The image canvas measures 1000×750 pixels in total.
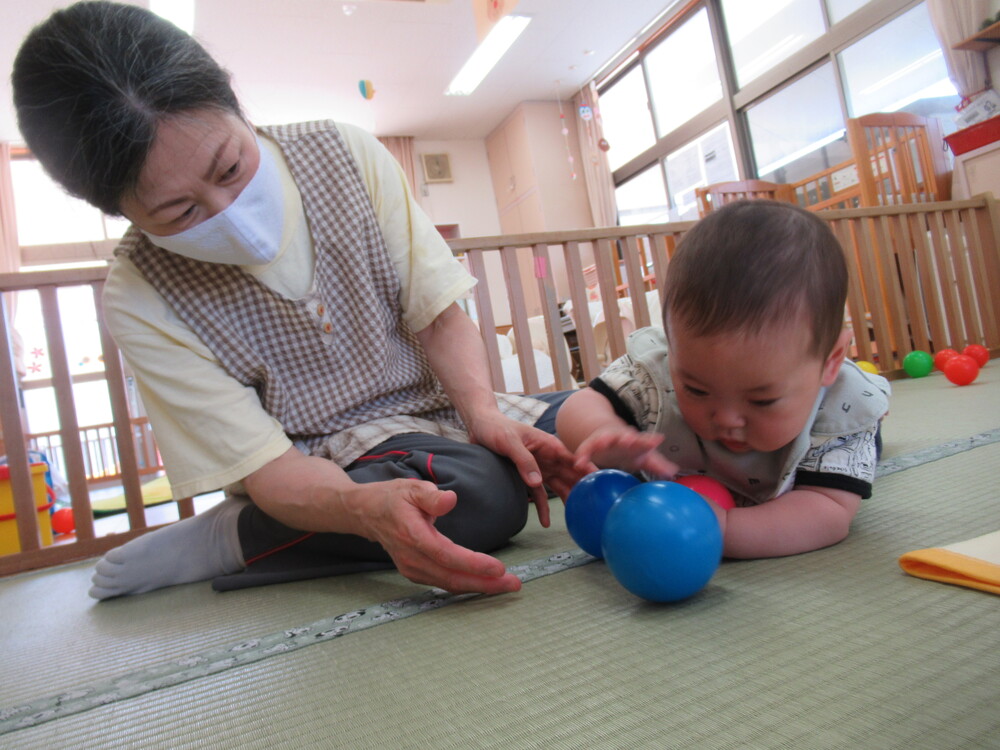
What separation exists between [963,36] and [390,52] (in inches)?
159

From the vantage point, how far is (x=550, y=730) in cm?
49

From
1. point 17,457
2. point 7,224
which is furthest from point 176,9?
point 17,457

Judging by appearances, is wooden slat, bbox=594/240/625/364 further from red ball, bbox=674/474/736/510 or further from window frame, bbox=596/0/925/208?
window frame, bbox=596/0/925/208

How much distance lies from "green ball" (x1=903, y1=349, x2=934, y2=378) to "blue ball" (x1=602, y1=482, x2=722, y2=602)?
2451mm

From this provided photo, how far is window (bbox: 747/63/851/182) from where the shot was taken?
15.6 ft

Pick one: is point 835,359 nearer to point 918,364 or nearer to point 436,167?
point 918,364

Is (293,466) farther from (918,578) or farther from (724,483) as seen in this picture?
(918,578)

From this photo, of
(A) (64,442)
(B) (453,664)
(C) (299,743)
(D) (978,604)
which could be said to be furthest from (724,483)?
(A) (64,442)

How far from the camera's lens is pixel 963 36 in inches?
145

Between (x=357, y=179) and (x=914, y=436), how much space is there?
1.28m

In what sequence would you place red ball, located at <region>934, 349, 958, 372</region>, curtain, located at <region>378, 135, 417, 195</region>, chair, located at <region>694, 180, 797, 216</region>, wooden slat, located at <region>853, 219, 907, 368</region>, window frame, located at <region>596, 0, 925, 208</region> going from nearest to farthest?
red ball, located at <region>934, 349, 958, 372</region> → wooden slat, located at <region>853, 219, 907, 368</region> → chair, located at <region>694, 180, 797, 216</region> → window frame, located at <region>596, 0, 925, 208</region> → curtain, located at <region>378, 135, 417, 195</region>

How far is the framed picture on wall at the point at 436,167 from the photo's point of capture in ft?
25.0

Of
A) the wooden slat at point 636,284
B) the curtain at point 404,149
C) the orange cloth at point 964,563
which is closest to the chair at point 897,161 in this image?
the wooden slat at point 636,284

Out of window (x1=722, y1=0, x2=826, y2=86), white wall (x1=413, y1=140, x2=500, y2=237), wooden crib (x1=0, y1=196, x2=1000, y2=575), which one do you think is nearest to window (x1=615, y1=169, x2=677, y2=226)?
window (x1=722, y1=0, x2=826, y2=86)
